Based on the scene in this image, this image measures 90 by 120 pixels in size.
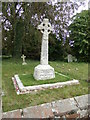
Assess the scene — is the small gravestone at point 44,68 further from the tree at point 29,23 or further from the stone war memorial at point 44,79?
the tree at point 29,23

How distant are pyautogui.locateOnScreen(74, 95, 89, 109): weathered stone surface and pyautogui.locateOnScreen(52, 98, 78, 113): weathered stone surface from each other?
0.10m

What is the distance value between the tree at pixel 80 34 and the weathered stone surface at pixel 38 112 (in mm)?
A: 7121

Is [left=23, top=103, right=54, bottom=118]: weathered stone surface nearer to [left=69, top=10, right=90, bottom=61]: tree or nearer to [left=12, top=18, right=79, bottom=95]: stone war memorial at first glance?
[left=12, top=18, right=79, bottom=95]: stone war memorial

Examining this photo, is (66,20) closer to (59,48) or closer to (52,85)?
(59,48)

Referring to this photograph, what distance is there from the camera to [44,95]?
2883 millimetres

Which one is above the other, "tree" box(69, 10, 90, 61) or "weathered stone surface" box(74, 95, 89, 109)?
"tree" box(69, 10, 90, 61)

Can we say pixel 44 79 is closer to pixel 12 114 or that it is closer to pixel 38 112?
pixel 38 112

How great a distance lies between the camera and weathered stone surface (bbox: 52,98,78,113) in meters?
2.24

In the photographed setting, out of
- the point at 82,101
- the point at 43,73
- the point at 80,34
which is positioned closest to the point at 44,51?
the point at 43,73

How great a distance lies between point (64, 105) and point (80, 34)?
23.9 feet

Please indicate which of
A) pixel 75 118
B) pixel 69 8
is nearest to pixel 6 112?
pixel 75 118

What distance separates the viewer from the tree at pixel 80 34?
8.64 metres

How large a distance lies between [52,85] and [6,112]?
1.55 meters

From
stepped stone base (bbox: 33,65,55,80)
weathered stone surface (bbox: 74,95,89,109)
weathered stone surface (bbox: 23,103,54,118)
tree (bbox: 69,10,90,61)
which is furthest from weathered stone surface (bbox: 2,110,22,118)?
tree (bbox: 69,10,90,61)
